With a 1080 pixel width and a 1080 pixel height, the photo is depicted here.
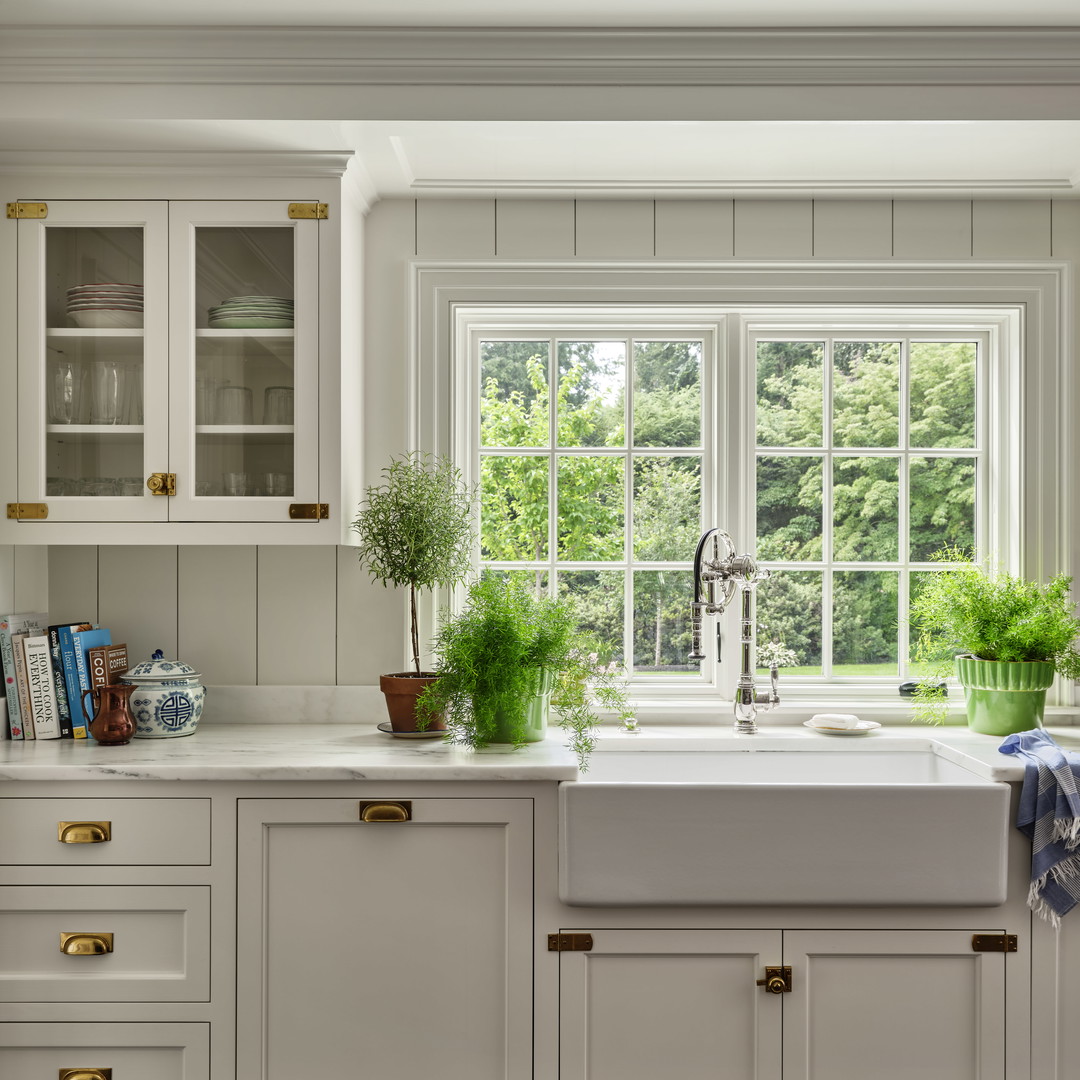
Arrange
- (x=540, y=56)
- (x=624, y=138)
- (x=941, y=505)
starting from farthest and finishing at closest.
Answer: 1. (x=941, y=505)
2. (x=624, y=138)
3. (x=540, y=56)

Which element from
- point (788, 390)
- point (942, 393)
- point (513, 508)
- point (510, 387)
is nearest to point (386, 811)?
point (513, 508)

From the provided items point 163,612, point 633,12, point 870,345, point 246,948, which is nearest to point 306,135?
point 633,12

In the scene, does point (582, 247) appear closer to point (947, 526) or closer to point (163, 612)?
point (947, 526)

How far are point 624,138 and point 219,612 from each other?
1.50 m

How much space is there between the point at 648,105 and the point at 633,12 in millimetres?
172

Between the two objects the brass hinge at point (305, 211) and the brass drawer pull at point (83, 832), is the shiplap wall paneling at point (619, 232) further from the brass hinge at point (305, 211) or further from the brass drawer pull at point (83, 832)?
the brass drawer pull at point (83, 832)

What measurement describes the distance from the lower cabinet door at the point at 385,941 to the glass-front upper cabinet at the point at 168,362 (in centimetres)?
72

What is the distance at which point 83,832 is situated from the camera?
171 centimetres

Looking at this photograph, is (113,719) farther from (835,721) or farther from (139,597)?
(835,721)

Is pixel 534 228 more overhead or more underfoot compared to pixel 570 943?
more overhead

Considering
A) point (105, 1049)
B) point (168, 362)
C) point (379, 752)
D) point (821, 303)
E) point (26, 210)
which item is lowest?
point (105, 1049)

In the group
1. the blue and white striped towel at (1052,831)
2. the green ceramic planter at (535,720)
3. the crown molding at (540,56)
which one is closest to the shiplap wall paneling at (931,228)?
the crown molding at (540,56)

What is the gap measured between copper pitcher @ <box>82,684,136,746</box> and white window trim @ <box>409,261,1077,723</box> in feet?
2.39

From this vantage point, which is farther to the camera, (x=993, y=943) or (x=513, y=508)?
(x=513, y=508)
